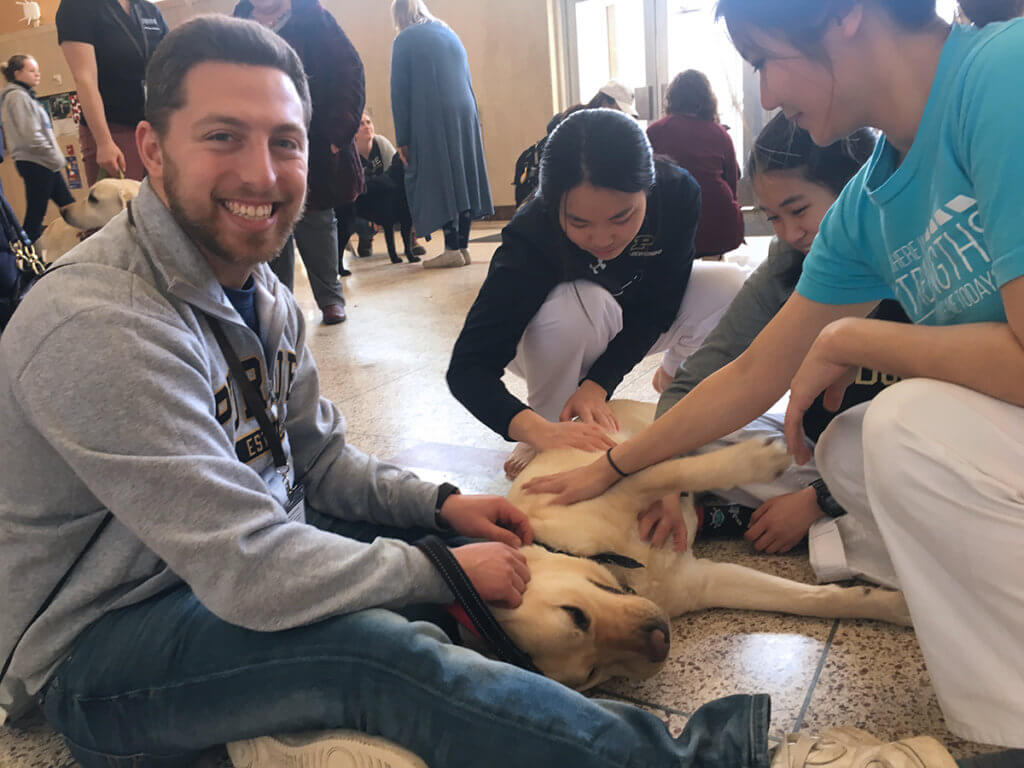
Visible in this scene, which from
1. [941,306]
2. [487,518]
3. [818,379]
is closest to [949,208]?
[941,306]

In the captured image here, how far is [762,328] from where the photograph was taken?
5.28 feet

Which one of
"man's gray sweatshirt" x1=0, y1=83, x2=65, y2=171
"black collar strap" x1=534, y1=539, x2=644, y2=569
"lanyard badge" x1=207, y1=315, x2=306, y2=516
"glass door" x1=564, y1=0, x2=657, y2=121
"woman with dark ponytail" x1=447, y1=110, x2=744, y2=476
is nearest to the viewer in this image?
"lanyard badge" x1=207, y1=315, x2=306, y2=516

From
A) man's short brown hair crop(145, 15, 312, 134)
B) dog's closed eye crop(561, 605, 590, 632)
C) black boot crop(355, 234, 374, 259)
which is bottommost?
A: black boot crop(355, 234, 374, 259)

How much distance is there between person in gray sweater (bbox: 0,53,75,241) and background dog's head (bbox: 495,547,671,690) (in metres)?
6.33

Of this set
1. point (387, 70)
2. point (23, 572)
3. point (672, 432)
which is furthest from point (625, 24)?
point (23, 572)

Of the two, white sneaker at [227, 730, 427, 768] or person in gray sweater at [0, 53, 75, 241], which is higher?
person in gray sweater at [0, 53, 75, 241]

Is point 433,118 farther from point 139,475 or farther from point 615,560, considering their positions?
point 139,475

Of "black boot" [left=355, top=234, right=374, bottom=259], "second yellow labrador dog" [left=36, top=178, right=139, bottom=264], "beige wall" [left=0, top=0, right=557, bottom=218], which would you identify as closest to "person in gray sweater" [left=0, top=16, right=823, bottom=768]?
"second yellow labrador dog" [left=36, top=178, right=139, bottom=264]

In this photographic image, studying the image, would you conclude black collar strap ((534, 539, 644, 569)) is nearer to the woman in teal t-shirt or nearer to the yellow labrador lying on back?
the yellow labrador lying on back

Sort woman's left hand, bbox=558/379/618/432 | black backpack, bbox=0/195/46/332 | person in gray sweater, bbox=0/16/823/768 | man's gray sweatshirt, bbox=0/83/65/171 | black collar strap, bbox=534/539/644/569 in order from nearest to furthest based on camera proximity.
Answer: person in gray sweater, bbox=0/16/823/768, black collar strap, bbox=534/539/644/569, woman's left hand, bbox=558/379/618/432, black backpack, bbox=0/195/46/332, man's gray sweatshirt, bbox=0/83/65/171

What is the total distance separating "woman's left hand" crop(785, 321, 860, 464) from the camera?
1016 millimetres

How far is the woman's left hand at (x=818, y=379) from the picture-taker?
1.02 metres

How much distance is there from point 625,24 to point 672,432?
739 cm

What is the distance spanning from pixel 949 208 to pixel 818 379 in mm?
267
